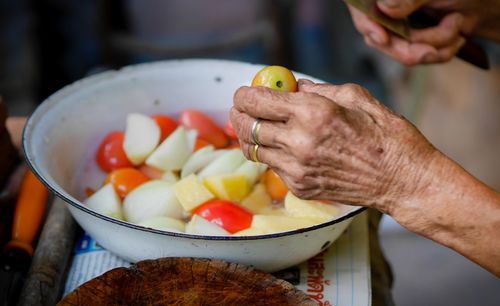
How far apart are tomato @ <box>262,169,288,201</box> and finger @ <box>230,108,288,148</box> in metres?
0.28

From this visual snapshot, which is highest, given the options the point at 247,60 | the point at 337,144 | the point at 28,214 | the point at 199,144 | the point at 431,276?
the point at 337,144

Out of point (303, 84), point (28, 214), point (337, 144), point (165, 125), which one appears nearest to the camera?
point (337, 144)

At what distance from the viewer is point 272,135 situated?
968mm

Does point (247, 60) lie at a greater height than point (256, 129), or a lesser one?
lesser

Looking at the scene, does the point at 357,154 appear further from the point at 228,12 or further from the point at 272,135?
the point at 228,12

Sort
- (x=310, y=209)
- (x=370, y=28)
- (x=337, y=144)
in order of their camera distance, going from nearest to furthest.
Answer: (x=337, y=144) < (x=310, y=209) < (x=370, y=28)

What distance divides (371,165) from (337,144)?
2.7 inches

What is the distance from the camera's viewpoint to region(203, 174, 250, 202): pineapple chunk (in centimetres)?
123

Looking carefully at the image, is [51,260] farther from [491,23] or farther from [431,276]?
[431,276]

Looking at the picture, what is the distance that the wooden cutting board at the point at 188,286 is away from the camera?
102 centimetres

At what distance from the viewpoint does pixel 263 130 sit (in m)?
0.98

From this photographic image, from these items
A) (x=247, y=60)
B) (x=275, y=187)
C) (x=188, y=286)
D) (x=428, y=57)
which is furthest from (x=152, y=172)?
(x=247, y=60)

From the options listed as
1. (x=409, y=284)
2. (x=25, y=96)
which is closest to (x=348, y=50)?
(x=409, y=284)

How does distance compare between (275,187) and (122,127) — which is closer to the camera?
(275,187)
